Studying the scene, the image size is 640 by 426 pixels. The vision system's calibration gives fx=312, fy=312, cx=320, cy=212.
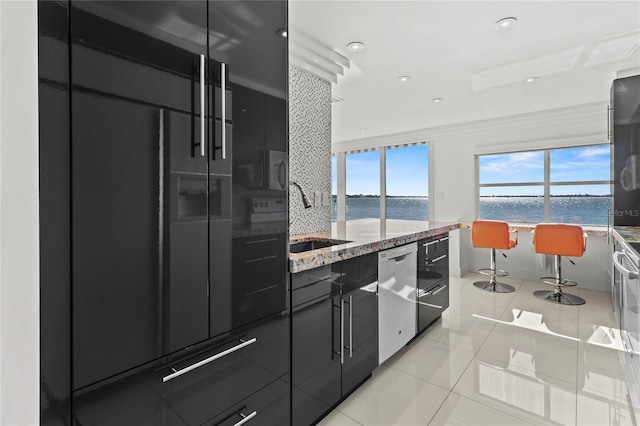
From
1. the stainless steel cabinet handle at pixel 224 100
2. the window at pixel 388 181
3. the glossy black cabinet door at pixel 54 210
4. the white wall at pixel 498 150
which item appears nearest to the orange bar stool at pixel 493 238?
the white wall at pixel 498 150

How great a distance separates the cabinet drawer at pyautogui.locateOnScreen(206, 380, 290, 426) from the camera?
3.96ft

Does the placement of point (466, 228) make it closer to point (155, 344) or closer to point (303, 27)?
point (303, 27)

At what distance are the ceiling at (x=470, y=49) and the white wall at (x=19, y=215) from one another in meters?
1.65

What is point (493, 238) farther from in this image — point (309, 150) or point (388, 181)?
point (309, 150)

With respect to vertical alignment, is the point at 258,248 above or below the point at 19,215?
below

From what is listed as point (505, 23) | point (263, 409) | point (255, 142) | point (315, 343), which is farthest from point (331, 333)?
point (505, 23)

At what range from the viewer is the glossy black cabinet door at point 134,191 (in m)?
0.83

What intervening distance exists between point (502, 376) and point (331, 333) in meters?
1.37

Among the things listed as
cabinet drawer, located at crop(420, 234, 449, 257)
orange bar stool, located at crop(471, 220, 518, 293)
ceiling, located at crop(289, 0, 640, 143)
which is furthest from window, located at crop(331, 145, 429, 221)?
cabinet drawer, located at crop(420, 234, 449, 257)

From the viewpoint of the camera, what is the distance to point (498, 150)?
4.91 metres

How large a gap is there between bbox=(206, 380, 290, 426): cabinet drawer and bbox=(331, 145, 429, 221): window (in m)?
5.00

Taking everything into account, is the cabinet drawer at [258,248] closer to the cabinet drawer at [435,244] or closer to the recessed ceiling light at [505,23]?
the cabinet drawer at [435,244]

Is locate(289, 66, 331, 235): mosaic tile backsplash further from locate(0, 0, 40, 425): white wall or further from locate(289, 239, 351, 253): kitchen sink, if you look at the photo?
locate(0, 0, 40, 425): white wall

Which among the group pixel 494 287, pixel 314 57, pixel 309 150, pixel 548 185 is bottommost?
pixel 494 287
